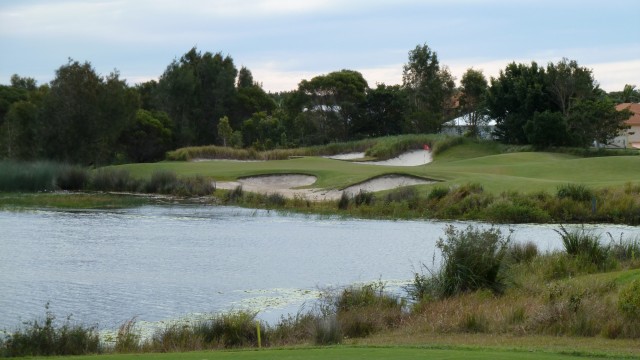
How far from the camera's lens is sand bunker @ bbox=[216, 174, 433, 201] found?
52.6 meters

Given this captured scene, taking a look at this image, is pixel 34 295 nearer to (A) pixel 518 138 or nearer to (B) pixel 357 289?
(B) pixel 357 289

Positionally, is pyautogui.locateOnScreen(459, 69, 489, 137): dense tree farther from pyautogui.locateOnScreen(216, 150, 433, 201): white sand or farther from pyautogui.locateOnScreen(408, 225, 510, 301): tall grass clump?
pyautogui.locateOnScreen(408, 225, 510, 301): tall grass clump

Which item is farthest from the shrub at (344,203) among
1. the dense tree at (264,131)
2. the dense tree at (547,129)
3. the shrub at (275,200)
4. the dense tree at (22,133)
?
the dense tree at (264,131)

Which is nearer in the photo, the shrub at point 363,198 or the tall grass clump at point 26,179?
the shrub at point 363,198

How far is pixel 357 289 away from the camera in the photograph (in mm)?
20516

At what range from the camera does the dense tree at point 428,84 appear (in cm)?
10756

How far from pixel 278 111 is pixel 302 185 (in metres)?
49.8

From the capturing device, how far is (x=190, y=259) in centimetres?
2823

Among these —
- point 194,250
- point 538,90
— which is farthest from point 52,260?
point 538,90

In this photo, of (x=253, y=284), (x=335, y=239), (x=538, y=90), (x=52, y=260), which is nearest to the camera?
(x=253, y=284)

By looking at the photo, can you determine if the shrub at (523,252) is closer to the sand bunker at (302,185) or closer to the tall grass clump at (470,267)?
the tall grass clump at (470,267)

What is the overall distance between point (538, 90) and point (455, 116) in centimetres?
3312

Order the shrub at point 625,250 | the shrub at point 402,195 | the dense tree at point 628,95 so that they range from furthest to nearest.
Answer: the dense tree at point 628,95
the shrub at point 402,195
the shrub at point 625,250

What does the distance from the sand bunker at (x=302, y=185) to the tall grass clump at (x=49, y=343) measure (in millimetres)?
34475
